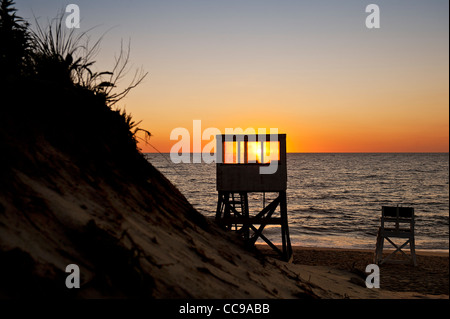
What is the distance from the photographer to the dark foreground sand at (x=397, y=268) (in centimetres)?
1244

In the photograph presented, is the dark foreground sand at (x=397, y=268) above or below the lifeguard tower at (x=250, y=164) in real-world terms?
below

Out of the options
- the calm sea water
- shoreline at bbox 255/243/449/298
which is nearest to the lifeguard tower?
shoreline at bbox 255/243/449/298

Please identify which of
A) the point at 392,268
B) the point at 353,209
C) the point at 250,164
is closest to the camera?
the point at 250,164

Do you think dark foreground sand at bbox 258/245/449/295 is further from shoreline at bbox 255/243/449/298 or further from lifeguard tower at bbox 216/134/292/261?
lifeguard tower at bbox 216/134/292/261

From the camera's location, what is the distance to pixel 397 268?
15.7 metres

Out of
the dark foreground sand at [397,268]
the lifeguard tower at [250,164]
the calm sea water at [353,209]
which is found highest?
the lifeguard tower at [250,164]

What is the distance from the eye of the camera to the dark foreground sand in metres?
12.4

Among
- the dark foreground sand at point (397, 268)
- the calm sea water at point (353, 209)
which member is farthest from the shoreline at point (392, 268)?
the calm sea water at point (353, 209)

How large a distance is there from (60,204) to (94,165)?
A: 1.33m

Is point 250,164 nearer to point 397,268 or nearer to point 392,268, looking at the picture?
point 392,268

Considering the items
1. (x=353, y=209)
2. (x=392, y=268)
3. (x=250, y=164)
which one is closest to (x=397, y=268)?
(x=392, y=268)

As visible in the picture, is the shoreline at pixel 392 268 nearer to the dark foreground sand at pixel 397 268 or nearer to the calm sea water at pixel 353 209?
the dark foreground sand at pixel 397 268

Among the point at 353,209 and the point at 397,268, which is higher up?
the point at 397,268

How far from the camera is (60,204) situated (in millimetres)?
4445
